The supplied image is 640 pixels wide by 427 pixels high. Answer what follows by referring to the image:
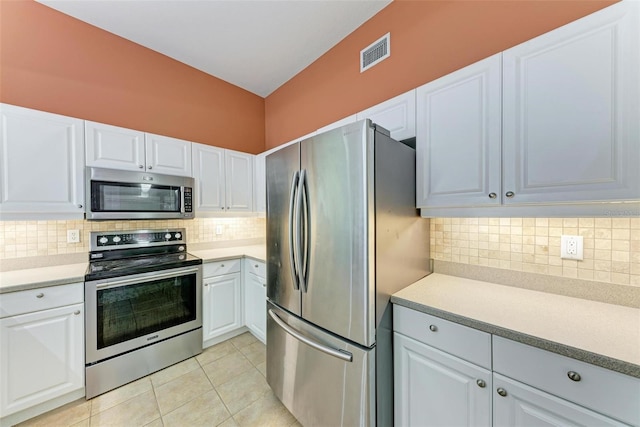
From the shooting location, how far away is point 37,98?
190cm

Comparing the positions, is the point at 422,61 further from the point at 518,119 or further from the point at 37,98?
the point at 37,98

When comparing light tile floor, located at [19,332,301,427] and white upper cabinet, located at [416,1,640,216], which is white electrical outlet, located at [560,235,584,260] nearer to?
white upper cabinet, located at [416,1,640,216]

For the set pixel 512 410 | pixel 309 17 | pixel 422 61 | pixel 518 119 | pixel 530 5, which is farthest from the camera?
pixel 309 17

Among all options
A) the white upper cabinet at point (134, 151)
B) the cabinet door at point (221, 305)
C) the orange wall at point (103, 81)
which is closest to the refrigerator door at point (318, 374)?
the cabinet door at point (221, 305)

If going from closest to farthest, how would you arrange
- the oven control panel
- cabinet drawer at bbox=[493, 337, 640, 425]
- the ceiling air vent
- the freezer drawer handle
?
cabinet drawer at bbox=[493, 337, 640, 425], the freezer drawer handle, the ceiling air vent, the oven control panel

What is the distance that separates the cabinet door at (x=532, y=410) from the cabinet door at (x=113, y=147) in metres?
2.83

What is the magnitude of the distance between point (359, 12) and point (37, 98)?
272 centimetres

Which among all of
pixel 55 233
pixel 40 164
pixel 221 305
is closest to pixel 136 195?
pixel 40 164

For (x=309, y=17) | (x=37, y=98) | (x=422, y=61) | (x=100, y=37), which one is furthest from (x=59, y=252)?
(x=422, y=61)

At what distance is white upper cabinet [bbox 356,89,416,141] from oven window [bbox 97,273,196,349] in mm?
2065

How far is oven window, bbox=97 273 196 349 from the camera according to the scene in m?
1.79

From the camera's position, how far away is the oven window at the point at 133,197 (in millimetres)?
1876

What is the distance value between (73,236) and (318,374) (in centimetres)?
232

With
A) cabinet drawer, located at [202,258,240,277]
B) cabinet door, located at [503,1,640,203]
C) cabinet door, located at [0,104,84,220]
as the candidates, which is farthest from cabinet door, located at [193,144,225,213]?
cabinet door, located at [503,1,640,203]
